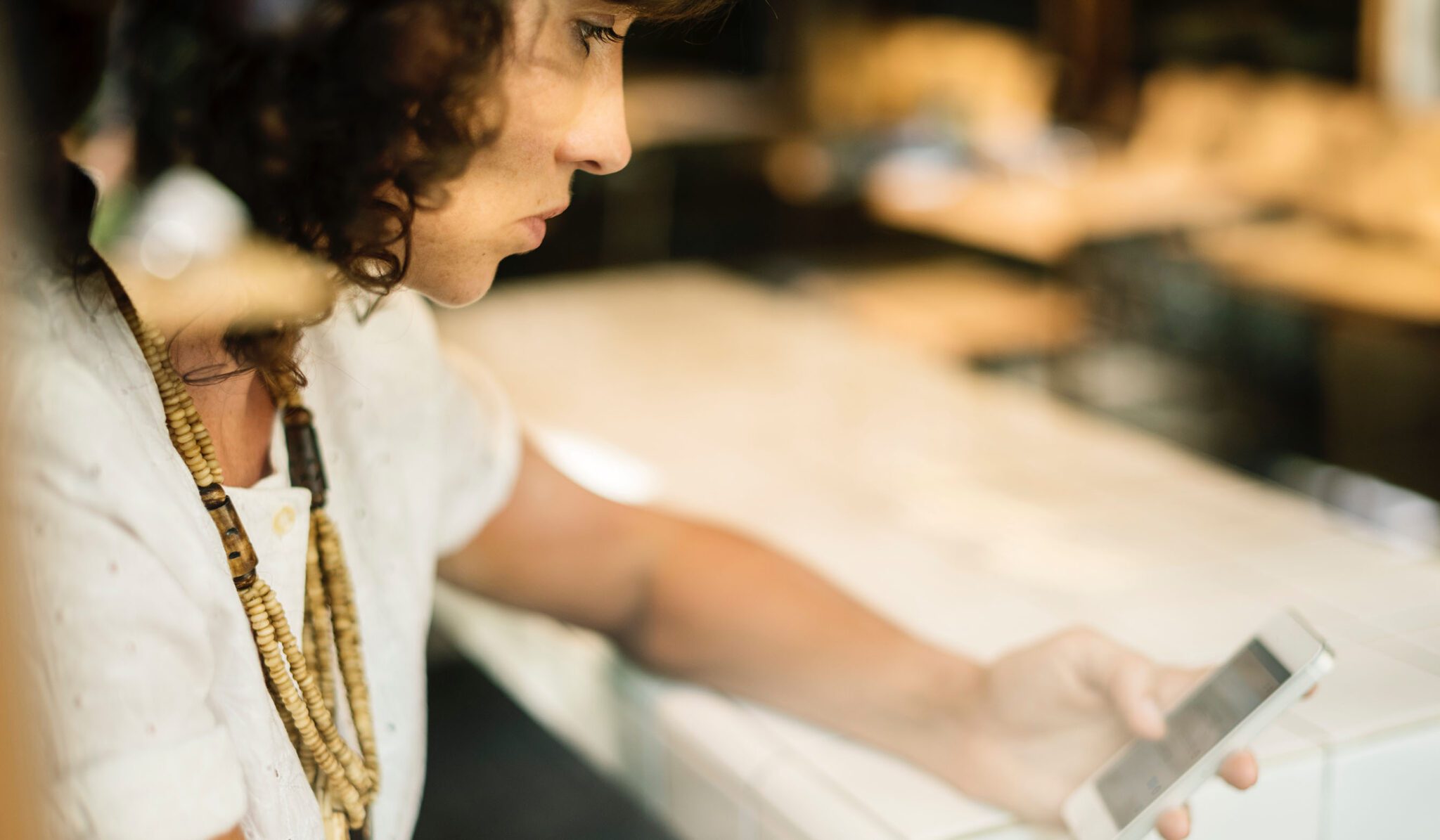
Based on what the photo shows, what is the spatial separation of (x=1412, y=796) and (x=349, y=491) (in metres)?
0.62

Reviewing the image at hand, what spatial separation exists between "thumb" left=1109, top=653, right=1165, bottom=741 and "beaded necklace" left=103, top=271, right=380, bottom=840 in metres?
0.40

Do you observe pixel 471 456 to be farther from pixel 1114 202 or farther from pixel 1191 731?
pixel 1114 202

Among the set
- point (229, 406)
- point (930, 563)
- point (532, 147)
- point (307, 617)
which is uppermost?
point (532, 147)

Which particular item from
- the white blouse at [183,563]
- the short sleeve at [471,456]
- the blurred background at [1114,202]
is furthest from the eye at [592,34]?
the blurred background at [1114,202]

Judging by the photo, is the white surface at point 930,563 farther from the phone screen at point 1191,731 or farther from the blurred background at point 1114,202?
the blurred background at point 1114,202

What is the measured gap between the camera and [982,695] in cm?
80

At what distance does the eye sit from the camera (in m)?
0.53

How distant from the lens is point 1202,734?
2.21ft

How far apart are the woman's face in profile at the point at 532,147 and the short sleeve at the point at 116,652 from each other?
0.46 ft

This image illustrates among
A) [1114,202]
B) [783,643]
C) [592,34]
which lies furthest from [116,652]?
[1114,202]

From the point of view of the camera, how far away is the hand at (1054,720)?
2.38 feet

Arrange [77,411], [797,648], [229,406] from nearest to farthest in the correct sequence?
[77,411] < [229,406] < [797,648]

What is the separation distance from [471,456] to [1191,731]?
0.45 meters

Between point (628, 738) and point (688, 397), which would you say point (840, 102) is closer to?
point (688, 397)
